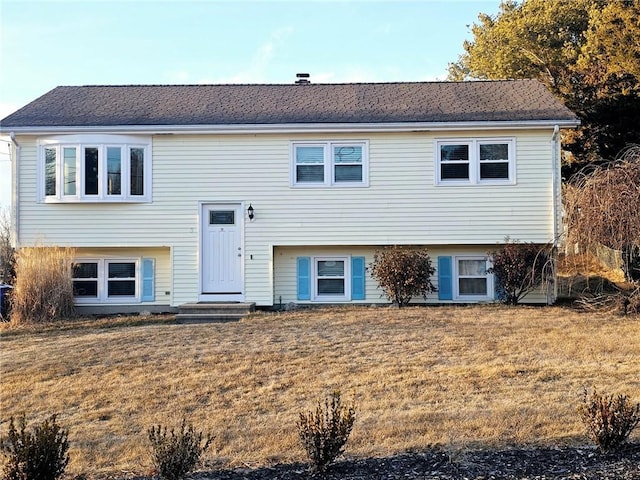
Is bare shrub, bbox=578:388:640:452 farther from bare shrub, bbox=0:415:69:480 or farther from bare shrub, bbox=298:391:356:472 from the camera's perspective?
bare shrub, bbox=0:415:69:480

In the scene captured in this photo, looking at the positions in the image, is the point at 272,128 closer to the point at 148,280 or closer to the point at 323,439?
the point at 148,280

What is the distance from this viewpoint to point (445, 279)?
14.9m

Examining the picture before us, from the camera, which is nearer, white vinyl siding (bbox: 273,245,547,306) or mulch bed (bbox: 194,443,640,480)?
mulch bed (bbox: 194,443,640,480)

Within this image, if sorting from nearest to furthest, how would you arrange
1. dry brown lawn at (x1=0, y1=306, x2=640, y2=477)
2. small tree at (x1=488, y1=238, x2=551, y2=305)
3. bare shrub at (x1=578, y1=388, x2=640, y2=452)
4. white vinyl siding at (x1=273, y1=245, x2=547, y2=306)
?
bare shrub at (x1=578, y1=388, x2=640, y2=452) < dry brown lawn at (x1=0, y1=306, x2=640, y2=477) < small tree at (x1=488, y1=238, x2=551, y2=305) < white vinyl siding at (x1=273, y1=245, x2=547, y2=306)

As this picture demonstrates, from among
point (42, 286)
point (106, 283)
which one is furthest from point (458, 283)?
point (42, 286)

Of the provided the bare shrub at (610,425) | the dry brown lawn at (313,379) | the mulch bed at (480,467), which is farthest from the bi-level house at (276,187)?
the mulch bed at (480,467)

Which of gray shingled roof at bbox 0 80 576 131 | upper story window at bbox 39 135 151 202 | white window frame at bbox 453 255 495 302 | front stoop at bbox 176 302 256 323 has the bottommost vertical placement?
front stoop at bbox 176 302 256 323

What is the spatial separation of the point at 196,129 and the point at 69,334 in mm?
5472

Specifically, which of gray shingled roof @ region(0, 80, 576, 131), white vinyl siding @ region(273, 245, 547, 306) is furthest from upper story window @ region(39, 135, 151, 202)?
white vinyl siding @ region(273, 245, 547, 306)

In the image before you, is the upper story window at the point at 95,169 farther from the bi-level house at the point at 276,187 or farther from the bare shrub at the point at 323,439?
the bare shrub at the point at 323,439

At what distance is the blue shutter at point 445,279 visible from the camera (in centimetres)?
1483

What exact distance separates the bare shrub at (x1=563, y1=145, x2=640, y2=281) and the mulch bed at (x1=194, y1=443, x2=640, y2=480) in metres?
6.23

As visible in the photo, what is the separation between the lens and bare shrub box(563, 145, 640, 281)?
1053cm

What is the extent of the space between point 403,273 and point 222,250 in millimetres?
4380
